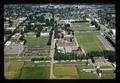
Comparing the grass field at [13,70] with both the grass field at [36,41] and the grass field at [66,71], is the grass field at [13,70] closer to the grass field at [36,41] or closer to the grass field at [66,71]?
the grass field at [36,41]

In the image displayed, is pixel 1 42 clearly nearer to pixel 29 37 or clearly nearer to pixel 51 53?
pixel 29 37

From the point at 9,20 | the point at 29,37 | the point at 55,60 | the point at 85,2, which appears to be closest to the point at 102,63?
the point at 55,60

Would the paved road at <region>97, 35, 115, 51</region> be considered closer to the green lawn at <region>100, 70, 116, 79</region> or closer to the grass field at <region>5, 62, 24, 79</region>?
the green lawn at <region>100, 70, 116, 79</region>

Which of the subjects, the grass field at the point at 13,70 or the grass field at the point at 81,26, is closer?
the grass field at the point at 13,70

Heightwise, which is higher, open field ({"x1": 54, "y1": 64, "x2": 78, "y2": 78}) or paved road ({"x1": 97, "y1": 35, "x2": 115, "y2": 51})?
paved road ({"x1": 97, "y1": 35, "x2": 115, "y2": 51})

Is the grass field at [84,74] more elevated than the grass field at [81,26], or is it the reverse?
the grass field at [81,26]

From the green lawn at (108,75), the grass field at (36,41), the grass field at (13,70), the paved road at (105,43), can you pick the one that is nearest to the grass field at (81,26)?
the paved road at (105,43)

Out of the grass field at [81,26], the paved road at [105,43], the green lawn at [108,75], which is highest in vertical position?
the grass field at [81,26]

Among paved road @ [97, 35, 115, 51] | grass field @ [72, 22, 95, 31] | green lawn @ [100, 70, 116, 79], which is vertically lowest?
green lawn @ [100, 70, 116, 79]

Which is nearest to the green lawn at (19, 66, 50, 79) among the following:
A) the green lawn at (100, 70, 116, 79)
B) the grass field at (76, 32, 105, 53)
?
the grass field at (76, 32, 105, 53)
